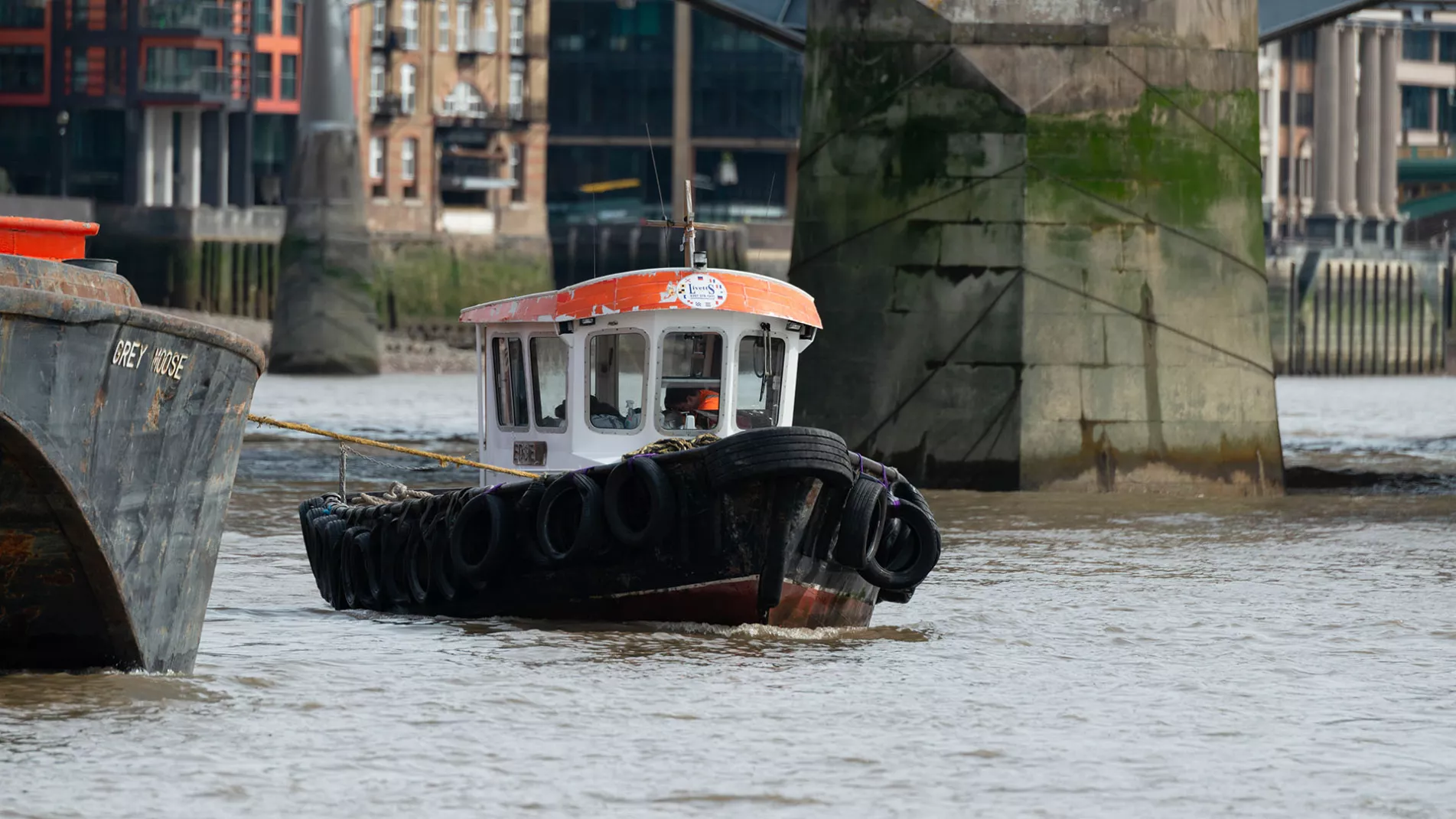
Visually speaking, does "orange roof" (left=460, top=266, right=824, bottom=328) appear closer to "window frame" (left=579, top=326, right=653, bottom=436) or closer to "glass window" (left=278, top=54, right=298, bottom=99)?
"window frame" (left=579, top=326, right=653, bottom=436)

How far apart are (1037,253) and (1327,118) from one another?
302ft

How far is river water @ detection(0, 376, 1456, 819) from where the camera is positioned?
12.0 metres

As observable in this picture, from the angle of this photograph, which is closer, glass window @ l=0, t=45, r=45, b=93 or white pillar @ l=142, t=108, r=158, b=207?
white pillar @ l=142, t=108, r=158, b=207

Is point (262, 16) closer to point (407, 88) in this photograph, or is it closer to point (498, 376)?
point (407, 88)

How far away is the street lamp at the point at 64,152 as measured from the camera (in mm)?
84875

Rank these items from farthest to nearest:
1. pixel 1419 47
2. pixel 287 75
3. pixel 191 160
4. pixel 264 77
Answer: pixel 1419 47, pixel 287 75, pixel 264 77, pixel 191 160

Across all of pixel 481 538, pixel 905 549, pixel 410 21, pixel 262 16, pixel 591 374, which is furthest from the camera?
pixel 410 21

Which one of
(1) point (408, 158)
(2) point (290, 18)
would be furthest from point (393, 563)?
(1) point (408, 158)

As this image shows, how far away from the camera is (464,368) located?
7738 centimetres

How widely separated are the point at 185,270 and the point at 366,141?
17.4 metres

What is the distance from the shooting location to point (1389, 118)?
4747 inches

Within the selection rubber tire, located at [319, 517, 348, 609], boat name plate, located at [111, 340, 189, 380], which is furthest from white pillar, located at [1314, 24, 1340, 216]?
boat name plate, located at [111, 340, 189, 380]

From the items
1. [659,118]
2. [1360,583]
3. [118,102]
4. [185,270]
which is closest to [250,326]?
[185,270]

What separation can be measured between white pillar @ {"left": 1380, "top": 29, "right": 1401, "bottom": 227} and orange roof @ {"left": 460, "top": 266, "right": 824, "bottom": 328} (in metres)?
98.8
